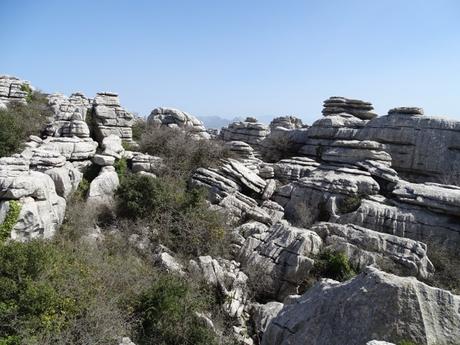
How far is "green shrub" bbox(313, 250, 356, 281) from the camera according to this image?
43.9 feet

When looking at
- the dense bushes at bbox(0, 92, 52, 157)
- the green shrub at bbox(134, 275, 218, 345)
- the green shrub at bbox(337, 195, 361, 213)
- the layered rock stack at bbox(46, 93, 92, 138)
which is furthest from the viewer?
the layered rock stack at bbox(46, 93, 92, 138)

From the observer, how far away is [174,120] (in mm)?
27125

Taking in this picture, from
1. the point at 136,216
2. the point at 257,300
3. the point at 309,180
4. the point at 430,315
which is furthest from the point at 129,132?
the point at 430,315

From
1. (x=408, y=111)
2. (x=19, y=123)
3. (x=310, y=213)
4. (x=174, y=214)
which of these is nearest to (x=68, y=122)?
(x=19, y=123)

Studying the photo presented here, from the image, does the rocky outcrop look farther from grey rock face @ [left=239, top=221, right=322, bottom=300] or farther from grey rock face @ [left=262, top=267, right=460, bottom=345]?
grey rock face @ [left=262, top=267, right=460, bottom=345]

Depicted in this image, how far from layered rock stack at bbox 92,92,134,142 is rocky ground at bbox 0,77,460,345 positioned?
0.07 meters

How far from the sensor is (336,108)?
96.9ft

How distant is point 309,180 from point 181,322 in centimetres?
1126

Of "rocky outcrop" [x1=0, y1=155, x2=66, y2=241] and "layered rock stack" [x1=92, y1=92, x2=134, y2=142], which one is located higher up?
"layered rock stack" [x1=92, y1=92, x2=134, y2=142]

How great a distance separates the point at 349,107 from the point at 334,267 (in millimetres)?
18880

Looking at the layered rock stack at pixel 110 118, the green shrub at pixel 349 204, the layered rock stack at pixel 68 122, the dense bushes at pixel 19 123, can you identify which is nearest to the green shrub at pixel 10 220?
the dense bushes at pixel 19 123

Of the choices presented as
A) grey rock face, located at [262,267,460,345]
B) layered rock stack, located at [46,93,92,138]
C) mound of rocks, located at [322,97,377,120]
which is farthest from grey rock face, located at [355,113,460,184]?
layered rock stack, located at [46,93,92,138]

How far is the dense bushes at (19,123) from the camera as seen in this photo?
18.4 m

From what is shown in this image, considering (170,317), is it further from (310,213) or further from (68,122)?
(68,122)
